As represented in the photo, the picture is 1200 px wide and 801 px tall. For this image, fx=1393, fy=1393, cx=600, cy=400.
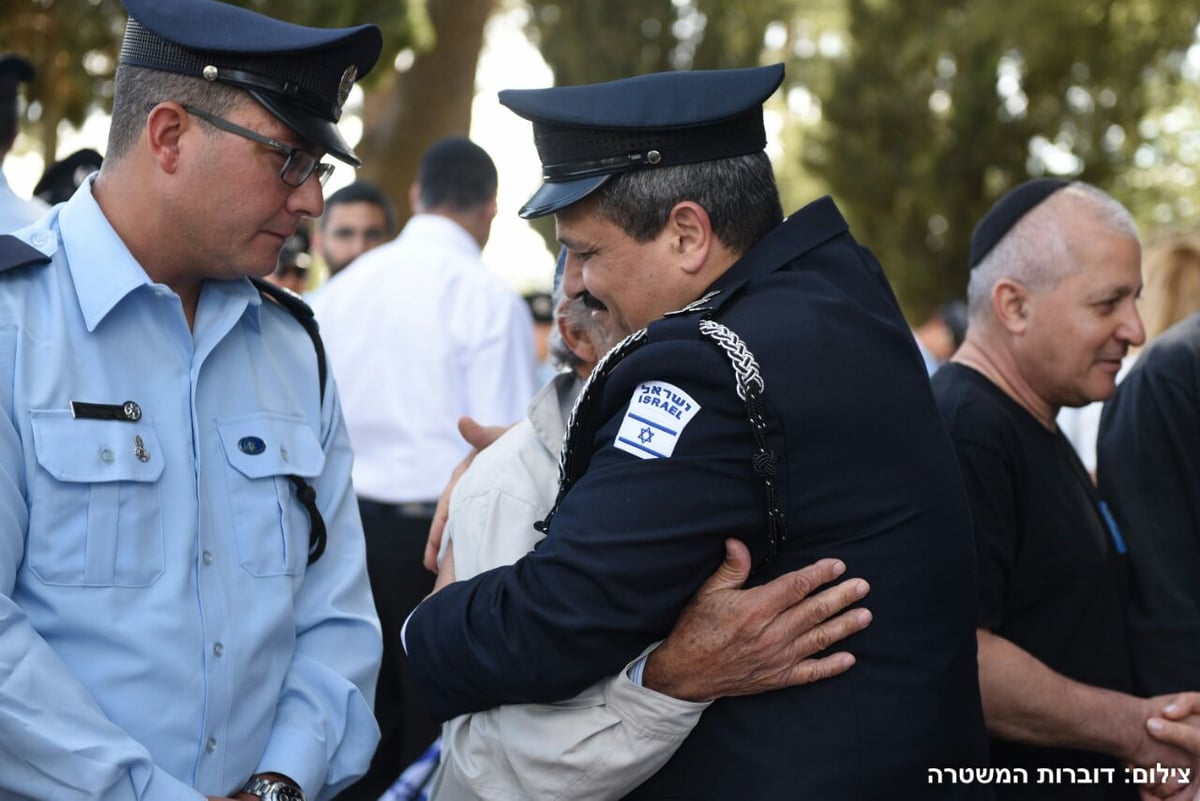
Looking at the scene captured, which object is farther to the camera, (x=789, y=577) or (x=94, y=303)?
(x=94, y=303)

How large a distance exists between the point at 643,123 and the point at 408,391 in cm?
321

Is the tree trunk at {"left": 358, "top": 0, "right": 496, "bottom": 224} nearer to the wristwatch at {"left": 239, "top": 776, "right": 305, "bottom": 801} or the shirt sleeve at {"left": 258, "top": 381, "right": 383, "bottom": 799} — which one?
the shirt sleeve at {"left": 258, "top": 381, "right": 383, "bottom": 799}

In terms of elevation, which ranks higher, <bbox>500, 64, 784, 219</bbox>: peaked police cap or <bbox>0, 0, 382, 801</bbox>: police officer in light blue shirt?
<bbox>500, 64, 784, 219</bbox>: peaked police cap

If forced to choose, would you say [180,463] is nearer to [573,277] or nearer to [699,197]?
[573,277]

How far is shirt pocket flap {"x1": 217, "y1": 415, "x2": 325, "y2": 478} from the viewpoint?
96.4 inches

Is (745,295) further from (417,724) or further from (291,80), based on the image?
(417,724)

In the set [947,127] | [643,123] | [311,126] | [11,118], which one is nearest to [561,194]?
[643,123]

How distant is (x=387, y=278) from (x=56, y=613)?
3.41 meters

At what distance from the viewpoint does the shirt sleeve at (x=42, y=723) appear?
80.7 inches

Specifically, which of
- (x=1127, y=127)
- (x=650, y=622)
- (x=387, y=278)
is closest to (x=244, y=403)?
(x=650, y=622)

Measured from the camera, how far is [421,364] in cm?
534

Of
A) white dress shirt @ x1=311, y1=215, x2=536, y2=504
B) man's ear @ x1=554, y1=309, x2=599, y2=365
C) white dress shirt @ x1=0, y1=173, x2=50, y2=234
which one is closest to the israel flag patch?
man's ear @ x1=554, y1=309, x2=599, y2=365

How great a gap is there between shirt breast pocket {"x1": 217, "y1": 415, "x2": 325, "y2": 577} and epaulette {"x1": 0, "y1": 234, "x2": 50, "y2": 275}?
1.33 feet

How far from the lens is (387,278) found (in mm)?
5484
